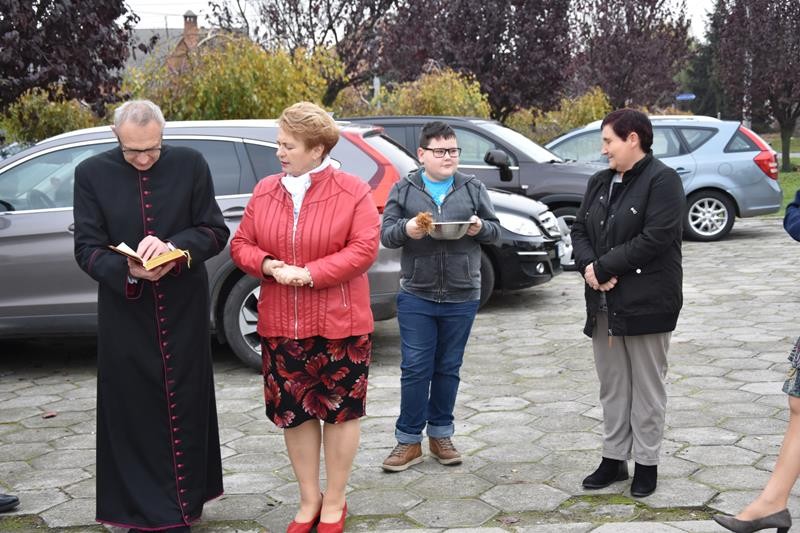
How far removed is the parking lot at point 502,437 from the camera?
4738mm

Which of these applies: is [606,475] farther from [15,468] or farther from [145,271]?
[15,468]

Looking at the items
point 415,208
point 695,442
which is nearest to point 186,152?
point 415,208

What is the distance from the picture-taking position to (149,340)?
4395 mm

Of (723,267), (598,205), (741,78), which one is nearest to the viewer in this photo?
(598,205)

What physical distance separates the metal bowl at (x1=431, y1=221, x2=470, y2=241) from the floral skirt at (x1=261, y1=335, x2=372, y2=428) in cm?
85

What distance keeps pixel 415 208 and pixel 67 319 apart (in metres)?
3.24

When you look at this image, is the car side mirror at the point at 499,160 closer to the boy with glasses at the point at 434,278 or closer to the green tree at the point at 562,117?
the boy with glasses at the point at 434,278

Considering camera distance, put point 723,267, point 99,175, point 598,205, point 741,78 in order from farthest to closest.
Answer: point 741,78
point 723,267
point 598,205
point 99,175

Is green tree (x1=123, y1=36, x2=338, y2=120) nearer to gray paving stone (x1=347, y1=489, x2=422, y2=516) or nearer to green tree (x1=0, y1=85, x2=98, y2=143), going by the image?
green tree (x1=0, y1=85, x2=98, y2=143)

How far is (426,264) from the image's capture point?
17.1 feet

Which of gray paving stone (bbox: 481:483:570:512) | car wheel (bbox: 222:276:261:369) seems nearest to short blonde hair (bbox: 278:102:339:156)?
gray paving stone (bbox: 481:483:570:512)

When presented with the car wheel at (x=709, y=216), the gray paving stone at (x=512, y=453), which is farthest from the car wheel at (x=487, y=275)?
the car wheel at (x=709, y=216)

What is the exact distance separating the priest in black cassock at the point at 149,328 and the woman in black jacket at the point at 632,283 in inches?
70.4

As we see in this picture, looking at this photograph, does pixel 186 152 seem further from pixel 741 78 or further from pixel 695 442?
pixel 741 78
